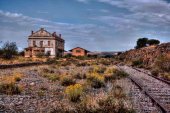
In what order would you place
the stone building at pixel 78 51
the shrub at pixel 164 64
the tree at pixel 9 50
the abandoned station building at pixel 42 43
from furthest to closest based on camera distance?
the stone building at pixel 78 51
the abandoned station building at pixel 42 43
the tree at pixel 9 50
the shrub at pixel 164 64

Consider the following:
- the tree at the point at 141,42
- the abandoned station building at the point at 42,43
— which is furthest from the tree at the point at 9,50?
the tree at the point at 141,42

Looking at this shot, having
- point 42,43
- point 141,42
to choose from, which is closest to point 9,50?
point 42,43

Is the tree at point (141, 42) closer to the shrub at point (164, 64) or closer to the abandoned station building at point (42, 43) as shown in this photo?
the abandoned station building at point (42, 43)

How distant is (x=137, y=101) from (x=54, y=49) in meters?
84.3

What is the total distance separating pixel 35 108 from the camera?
10.2 meters

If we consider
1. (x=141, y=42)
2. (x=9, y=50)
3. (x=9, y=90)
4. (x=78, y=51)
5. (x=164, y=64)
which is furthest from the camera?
(x=78, y=51)

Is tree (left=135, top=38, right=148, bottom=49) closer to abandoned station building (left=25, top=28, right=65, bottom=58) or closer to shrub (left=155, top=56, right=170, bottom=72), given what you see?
abandoned station building (left=25, top=28, right=65, bottom=58)

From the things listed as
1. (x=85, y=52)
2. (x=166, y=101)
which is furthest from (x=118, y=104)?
(x=85, y=52)

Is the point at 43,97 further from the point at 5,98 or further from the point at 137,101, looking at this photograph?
the point at 137,101

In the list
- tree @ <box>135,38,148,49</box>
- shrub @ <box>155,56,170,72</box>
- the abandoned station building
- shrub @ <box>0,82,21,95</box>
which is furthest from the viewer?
tree @ <box>135,38,148,49</box>

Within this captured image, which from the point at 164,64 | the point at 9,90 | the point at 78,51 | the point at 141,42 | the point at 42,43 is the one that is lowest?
the point at 9,90

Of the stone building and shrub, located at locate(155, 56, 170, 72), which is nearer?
shrub, located at locate(155, 56, 170, 72)

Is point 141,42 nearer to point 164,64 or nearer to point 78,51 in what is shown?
point 78,51

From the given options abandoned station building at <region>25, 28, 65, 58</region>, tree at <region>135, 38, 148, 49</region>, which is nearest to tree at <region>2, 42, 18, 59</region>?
abandoned station building at <region>25, 28, 65, 58</region>
